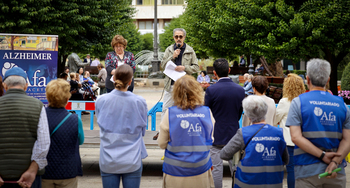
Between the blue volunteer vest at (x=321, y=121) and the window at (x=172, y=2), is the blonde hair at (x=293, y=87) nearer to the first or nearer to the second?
the blue volunteer vest at (x=321, y=121)

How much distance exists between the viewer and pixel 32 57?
675cm

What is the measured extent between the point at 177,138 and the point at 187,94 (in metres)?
0.47

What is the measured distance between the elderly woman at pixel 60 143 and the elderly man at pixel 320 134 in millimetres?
2164

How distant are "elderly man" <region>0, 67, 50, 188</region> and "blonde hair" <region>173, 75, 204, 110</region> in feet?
4.30

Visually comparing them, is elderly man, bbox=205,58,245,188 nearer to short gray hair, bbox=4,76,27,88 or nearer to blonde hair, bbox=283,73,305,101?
blonde hair, bbox=283,73,305,101

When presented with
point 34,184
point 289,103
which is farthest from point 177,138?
point 289,103

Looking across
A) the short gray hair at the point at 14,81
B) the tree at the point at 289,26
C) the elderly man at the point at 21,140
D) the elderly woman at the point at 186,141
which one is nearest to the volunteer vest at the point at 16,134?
the elderly man at the point at 21,140

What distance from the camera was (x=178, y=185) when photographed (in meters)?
3.56

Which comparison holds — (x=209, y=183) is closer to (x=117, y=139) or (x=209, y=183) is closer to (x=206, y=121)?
(x=206, y=121)

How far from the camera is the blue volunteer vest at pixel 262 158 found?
11.3 ft

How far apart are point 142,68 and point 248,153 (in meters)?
34.1

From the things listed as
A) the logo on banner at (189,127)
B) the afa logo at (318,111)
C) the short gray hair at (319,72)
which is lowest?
the logo on banner at (189,127)

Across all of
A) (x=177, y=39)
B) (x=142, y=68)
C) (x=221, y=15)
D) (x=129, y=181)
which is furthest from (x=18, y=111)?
(x=142, y=68)

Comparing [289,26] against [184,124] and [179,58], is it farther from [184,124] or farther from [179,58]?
[184,124]
